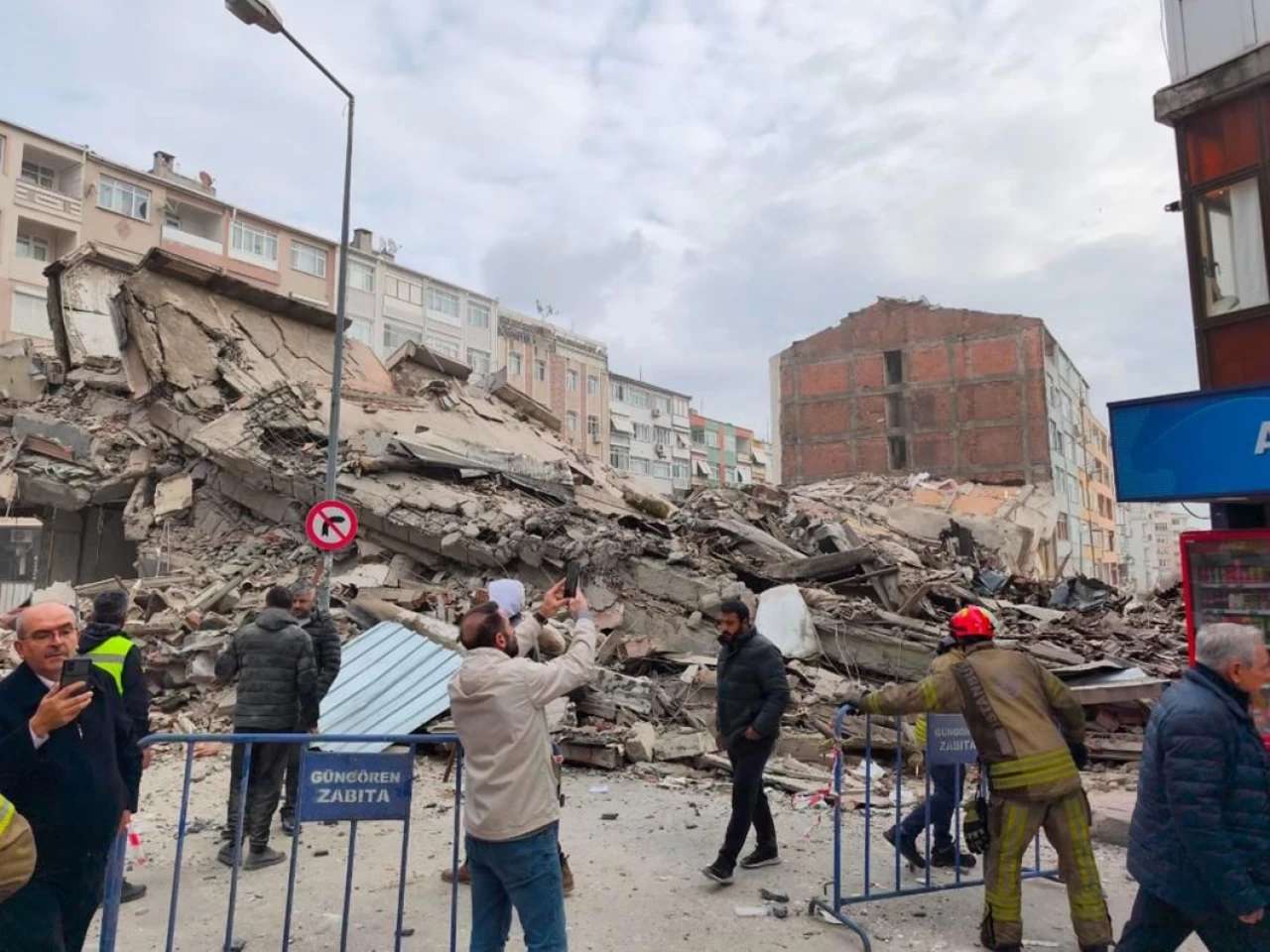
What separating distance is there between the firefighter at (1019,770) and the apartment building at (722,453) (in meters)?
62.1

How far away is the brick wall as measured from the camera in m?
38.6

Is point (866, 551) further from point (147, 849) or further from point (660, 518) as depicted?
point (147, 849)

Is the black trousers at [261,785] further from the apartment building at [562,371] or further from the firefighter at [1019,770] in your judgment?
the apartment building at [562,371]

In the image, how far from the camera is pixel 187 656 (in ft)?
33.3

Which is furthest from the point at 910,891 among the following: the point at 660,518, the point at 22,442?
the point at 22,442

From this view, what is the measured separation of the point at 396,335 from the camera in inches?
1713

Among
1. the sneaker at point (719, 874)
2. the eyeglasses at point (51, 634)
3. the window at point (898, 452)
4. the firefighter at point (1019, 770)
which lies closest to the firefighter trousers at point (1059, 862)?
the firefighter at point (1019, 770)

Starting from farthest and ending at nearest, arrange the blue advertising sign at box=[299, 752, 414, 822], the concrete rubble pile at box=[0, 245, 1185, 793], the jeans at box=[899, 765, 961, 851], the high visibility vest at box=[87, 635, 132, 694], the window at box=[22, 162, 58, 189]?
1. the window at box=[22, 162, 58, 189]
2. the concrete rubble pile at box=[0, 245, 1185, 793]
3. the jeans at box=[899, 765, 961, 851]
4. the high visibility vest at box=[87, 635, 132, 694]
5. the blue advertising sign at box=[299, 752, 414, 822]

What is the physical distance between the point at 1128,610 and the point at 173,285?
19958 millimetres

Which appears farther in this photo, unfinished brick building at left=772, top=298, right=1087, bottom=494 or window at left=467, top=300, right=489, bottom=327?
window at left=467, top=300, right=489, bottom=327

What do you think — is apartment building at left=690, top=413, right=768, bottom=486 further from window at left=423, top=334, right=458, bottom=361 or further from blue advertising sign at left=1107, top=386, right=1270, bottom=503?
blue advertising sign at left=1107, top=386, right=1270, bottom=503

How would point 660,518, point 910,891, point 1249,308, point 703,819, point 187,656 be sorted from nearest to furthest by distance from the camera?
point 910,891, point 703,819, point 1249,308, point 187,656, point 660,518

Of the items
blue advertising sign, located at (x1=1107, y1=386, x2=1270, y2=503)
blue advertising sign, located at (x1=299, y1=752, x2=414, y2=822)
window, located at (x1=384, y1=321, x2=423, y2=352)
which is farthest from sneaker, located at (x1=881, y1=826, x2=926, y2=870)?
window, located at (x1=384, y1=321, x2=423, y2=352)

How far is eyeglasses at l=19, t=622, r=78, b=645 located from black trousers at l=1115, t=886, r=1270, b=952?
3965mm
